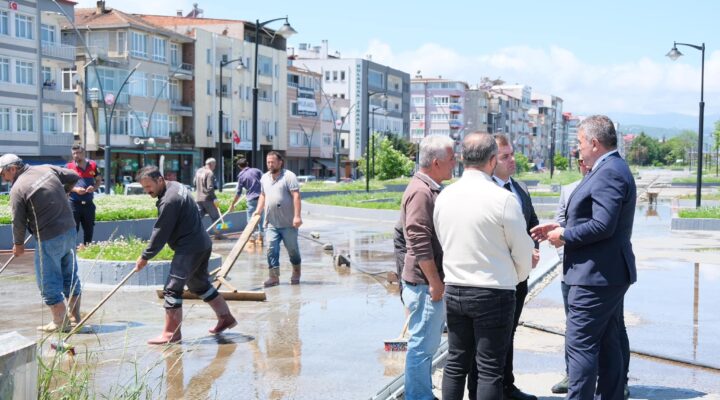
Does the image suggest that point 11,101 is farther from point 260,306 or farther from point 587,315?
point 587,315

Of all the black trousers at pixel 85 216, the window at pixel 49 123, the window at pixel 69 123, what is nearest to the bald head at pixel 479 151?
the black trousers at pixel 85 216

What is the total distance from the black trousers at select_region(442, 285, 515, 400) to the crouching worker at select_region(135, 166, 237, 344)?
10.5 feet

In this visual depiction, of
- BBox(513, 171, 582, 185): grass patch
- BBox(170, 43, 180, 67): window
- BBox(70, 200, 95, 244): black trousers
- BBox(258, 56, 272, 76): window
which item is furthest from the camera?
BBox(258, 56, 272, 76): window

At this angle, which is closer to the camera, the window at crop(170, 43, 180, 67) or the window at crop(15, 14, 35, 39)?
the window at crop(15, 14, 35, 39)

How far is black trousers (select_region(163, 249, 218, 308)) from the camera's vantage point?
757 cm

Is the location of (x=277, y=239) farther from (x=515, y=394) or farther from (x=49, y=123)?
(x=49, y=123)

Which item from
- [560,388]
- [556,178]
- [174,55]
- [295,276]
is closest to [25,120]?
[174,55]

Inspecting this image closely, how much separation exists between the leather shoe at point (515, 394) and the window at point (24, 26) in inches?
1973

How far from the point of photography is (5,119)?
49.5 meters

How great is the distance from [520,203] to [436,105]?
12631 centimetres

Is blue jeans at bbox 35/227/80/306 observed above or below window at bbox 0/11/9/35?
below

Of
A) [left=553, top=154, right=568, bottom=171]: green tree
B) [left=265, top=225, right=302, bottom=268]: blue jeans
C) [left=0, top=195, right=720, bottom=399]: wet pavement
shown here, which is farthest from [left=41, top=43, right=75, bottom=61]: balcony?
[left=553, top=154, right=568, bottom=171]: green tree

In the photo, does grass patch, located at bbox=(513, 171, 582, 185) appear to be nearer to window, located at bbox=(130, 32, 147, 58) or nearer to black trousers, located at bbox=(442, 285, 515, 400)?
window, located at bbox=(130, 32, 147, 58)

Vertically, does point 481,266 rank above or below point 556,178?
above
